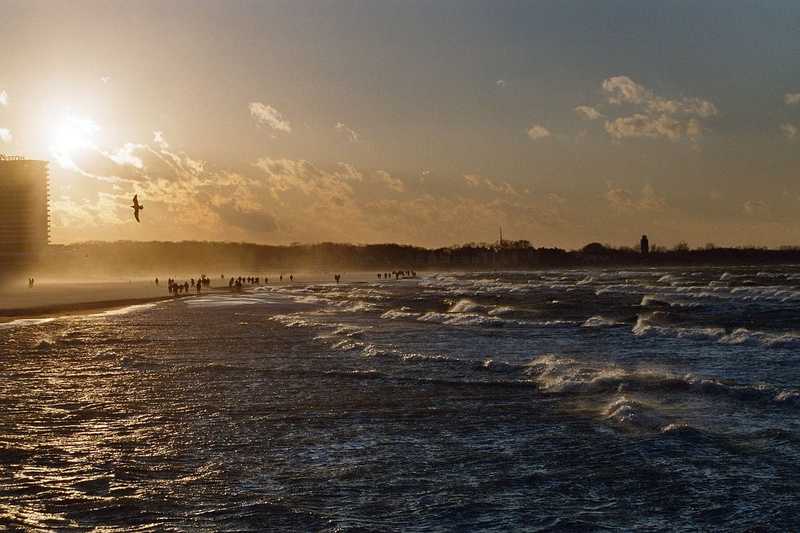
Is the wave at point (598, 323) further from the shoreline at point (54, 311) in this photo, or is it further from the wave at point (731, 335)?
the shoreline at point (54, 311)

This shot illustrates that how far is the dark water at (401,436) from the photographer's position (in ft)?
36.9

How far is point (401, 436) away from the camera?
15781 millimetres

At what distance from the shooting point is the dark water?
1124 centimetres

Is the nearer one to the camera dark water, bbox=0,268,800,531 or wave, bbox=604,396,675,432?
dark water, bbox=0,268,800,531

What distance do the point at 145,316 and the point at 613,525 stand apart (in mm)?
47766

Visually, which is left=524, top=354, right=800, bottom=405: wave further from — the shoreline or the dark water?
the shoreline

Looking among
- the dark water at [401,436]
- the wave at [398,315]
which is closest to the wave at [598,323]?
the dark water at [401,436]

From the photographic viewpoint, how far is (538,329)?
135ft

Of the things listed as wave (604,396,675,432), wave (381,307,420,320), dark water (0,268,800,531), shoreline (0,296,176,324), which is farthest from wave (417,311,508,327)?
shoreline (0,296,176,324)

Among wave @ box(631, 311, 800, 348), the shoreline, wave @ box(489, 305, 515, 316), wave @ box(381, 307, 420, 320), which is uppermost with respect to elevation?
the shoreline

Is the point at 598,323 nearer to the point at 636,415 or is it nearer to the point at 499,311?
the point at 499,311

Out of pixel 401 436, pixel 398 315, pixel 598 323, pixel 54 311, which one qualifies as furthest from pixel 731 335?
pixel 54 311

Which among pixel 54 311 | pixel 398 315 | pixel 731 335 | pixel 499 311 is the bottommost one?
pixel 731 335

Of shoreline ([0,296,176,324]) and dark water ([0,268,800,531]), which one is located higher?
shoreline ([0,296,176,324])
